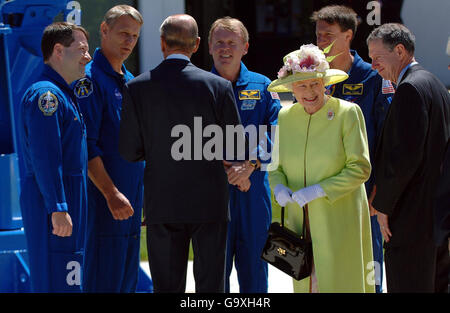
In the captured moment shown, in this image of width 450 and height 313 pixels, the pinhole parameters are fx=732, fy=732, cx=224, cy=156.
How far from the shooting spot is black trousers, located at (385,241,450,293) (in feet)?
12.0

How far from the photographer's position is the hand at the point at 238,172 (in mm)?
3826

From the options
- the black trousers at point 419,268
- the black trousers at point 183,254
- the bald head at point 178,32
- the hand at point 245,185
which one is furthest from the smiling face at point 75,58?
the black trousers at point 419,268

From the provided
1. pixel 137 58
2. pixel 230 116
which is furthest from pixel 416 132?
pixel 137 58

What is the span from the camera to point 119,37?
4238mm

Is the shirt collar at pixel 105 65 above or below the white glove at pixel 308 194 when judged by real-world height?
above

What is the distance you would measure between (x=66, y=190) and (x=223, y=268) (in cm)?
92

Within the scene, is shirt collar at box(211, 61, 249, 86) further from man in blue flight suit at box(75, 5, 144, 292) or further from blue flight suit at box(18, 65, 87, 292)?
blue flight suit at box(18, 65, 87, 292)

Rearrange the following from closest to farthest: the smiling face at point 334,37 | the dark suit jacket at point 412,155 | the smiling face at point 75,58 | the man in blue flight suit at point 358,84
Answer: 1. the dark suit jacket at point 412,155
2. the smiling face at point 75,58
3. the man in blue flight suit at point 358,84
4. the smiling face at point 334,37

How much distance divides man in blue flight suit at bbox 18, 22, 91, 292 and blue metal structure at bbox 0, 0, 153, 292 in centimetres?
62

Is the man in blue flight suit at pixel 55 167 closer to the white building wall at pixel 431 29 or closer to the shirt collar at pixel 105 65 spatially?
the shirt collar at pixel 105 65

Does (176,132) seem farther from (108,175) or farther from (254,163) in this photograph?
(254,163)

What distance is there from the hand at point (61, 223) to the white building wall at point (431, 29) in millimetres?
12146

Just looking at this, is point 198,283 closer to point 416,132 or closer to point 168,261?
point 168,261

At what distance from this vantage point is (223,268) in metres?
3.78
